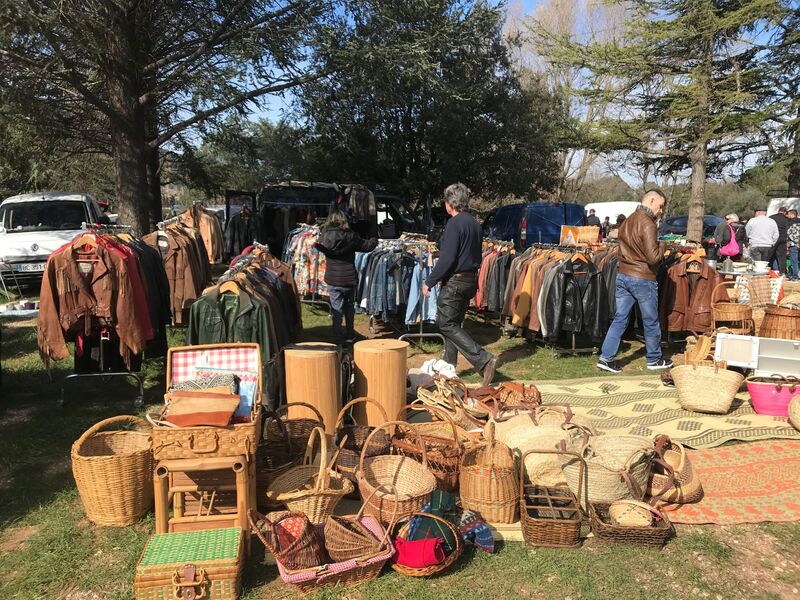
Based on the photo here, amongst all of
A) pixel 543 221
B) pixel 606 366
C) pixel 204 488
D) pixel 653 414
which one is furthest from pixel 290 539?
pixel 543 221

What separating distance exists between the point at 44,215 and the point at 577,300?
10695mm

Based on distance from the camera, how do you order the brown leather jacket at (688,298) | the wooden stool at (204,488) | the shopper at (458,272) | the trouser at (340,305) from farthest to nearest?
the brown leather jacket at (688,298) → the trouser at (340,305) → the shopper at (458,272) → the wooden stool at (204,488)

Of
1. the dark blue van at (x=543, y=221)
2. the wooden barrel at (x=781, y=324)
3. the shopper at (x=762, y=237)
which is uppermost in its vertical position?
the dark blue van at (x=543, y=221)

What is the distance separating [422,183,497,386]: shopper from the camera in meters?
5.86

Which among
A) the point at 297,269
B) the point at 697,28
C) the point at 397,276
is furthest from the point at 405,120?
the point at 397,276

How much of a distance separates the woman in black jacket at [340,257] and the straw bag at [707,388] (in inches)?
152

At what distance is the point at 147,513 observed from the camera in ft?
12.1

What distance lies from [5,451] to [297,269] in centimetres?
616

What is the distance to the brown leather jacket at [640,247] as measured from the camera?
20.8 ft

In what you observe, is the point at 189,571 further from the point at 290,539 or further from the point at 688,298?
the point at 688,298

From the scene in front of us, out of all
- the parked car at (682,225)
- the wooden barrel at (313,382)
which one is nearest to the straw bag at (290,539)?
the wooden barrel at (313,382)

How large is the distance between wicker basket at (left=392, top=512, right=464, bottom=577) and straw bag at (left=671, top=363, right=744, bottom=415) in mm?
3184

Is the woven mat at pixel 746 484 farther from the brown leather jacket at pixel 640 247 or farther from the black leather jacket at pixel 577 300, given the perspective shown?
the black leather jacket at pixel 577 300

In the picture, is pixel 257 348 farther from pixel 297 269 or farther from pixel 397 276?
pixel 297 269
